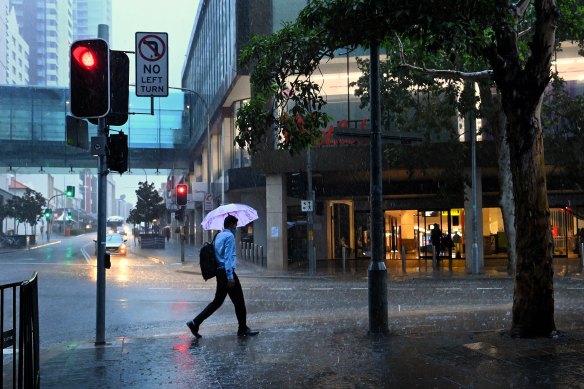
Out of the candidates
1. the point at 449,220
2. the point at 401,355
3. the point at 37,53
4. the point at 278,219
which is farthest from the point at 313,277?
the point at 37,53

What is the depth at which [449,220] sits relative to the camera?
3291 centimetres

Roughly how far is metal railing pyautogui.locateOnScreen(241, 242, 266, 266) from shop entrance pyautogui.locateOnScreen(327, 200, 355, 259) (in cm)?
402

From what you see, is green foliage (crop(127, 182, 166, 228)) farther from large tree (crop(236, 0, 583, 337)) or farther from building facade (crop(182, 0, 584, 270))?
large tree (crop(236, 0, 583, 337))

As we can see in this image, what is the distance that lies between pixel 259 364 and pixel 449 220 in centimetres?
2718

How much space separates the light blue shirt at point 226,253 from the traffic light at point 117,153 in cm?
171

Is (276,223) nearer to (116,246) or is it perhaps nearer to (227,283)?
(116,246)

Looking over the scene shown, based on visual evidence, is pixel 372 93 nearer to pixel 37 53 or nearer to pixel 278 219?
pixel 278 219

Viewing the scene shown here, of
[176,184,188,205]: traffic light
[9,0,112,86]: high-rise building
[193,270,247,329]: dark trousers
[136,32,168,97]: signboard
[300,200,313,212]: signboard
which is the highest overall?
[9,0,112,86]: high-rise building

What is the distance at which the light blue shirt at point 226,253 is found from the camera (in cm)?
923

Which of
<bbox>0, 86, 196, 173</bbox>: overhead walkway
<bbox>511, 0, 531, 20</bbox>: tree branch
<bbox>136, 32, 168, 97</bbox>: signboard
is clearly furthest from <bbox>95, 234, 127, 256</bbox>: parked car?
<bbox>511, 0, 531, 20</bbox>: tree branch

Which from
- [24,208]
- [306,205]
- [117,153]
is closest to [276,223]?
[306,205]

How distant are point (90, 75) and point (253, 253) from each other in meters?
24.5

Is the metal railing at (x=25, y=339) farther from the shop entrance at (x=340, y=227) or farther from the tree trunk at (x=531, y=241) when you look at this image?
the shop entrance at (x=340, y=227)

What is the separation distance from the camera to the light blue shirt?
9234 mm
